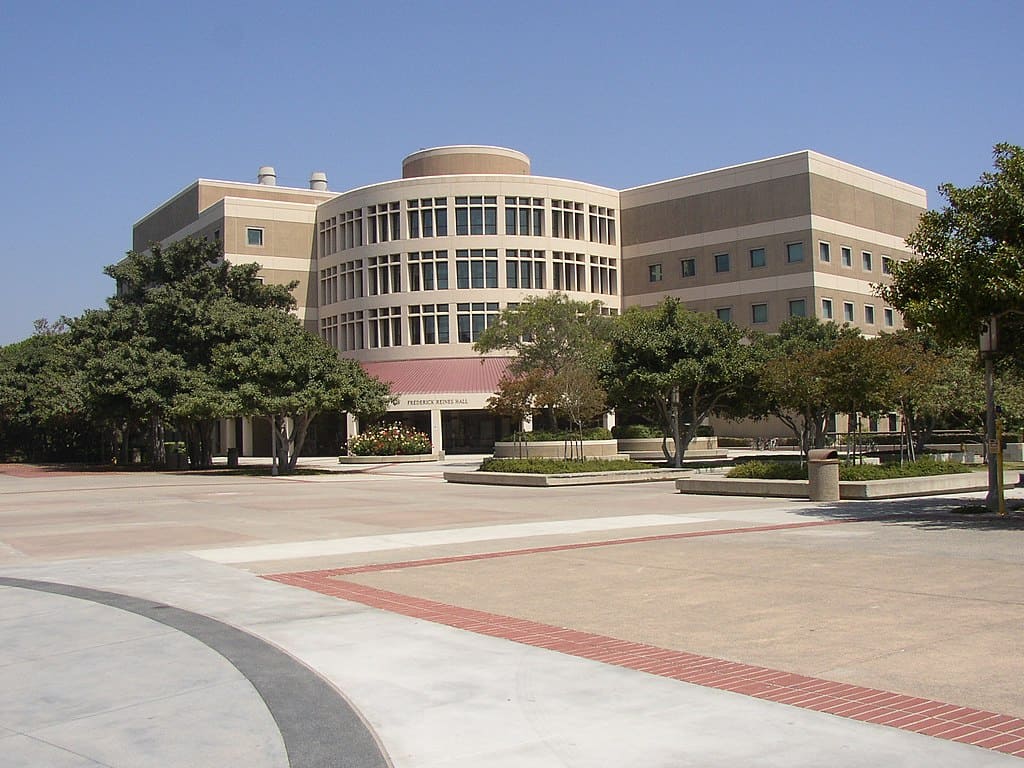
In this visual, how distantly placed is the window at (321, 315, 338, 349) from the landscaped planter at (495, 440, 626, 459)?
107 feet

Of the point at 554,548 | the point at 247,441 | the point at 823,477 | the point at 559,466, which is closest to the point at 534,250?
the point at 247,441

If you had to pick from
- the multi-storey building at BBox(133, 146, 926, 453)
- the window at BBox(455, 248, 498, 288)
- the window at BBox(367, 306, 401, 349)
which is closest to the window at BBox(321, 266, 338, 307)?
the multi-storey building at BBox(133, 146, 926, 453)

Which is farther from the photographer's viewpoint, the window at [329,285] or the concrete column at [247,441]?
the concrete column at [247,441]

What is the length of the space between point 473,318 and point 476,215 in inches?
283

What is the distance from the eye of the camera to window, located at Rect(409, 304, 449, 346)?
6906 centimetres

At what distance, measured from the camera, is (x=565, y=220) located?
70750mm

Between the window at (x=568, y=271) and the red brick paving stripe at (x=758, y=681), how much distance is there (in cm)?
6038

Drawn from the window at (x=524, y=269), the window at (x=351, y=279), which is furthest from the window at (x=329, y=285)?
the window at (x=524, y=269)

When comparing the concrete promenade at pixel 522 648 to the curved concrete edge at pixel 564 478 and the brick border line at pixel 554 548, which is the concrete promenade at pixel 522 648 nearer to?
the brick border line at pixel 554 548

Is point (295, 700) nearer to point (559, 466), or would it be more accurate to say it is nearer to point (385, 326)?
point (559, 466)

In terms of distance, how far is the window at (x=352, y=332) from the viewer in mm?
72062

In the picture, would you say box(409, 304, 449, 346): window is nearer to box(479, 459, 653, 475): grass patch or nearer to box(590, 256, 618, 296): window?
box(590, 256, 618, 296): window

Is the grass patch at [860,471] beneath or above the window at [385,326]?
beneath

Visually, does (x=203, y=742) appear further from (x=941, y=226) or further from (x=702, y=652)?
(x=941, y=226)
